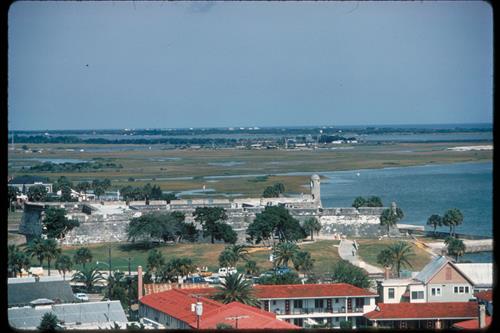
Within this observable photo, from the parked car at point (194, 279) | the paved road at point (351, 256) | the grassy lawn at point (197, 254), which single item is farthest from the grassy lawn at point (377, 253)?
the parked car at point (194, 279)

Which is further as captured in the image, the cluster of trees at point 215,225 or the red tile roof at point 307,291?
the cluster of trees at point 215,225

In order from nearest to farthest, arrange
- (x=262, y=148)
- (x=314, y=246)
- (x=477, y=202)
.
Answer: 1. (x=314, y=246)
2. (x=477, y=202)
3. (x=262, y=148)

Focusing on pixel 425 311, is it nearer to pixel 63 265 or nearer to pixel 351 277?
pixel 351 277

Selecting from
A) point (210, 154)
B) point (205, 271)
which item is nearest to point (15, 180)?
point (205, 271)

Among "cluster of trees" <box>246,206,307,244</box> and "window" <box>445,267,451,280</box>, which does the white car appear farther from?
"cluster of trees" <box>246,206,307,244</box>

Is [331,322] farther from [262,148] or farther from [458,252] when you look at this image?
[262,148]

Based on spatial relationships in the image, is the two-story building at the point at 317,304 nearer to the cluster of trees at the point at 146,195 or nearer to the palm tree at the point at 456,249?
the palm tree at the point at 456,249
